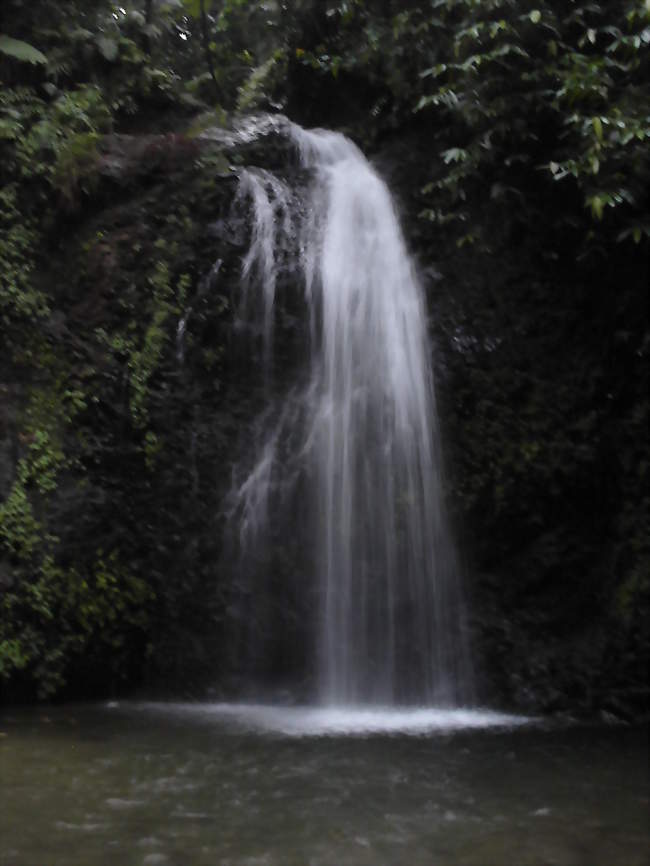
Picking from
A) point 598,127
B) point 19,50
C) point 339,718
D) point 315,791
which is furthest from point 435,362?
point 19,50

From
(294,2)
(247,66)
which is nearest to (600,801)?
(294,2)

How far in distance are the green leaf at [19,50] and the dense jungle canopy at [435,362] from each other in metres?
0.03

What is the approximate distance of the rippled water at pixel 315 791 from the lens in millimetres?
3141

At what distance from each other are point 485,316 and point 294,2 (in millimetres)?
4917

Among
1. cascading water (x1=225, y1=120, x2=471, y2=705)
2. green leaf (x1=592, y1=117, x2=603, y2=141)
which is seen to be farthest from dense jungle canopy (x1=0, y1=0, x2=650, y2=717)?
cascading water (x1=225, y1=120, x2=471, y2=705)

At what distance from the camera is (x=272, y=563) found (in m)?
6.26

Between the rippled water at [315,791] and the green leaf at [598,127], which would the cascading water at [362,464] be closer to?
the rippled water at [315,791]

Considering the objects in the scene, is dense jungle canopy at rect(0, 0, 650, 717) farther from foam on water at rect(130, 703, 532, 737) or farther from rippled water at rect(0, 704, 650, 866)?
rippled water at rect(0, 704, 650, 866)

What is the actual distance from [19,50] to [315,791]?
285 inches

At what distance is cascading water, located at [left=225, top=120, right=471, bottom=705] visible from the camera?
6031 millimetres

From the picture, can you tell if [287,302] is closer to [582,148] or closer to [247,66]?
[582,148]

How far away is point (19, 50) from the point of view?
7.95m

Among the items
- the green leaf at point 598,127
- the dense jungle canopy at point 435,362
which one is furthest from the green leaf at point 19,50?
the green leaf at point 598,127

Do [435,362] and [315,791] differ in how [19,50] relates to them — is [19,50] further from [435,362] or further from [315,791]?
[315,791]
